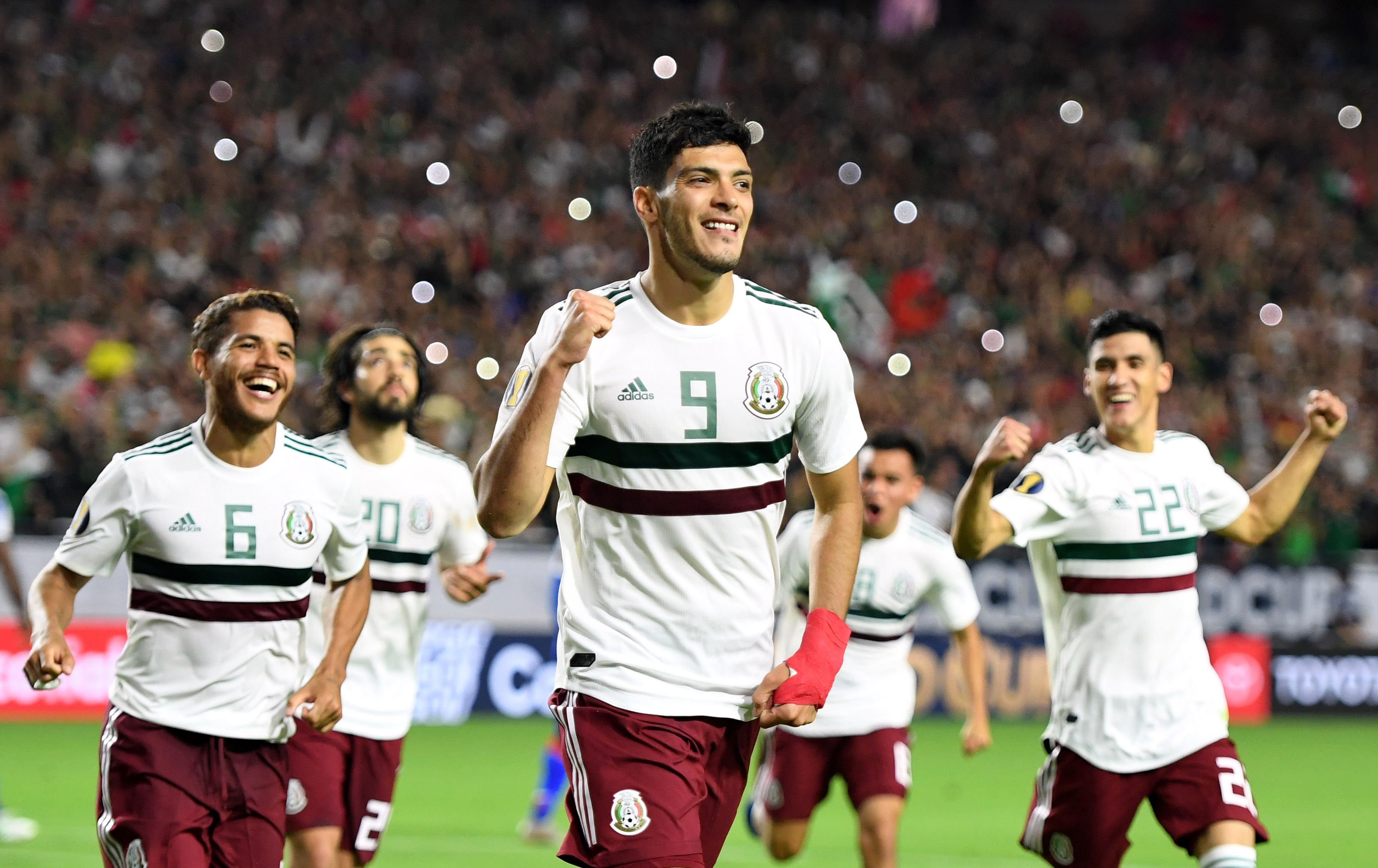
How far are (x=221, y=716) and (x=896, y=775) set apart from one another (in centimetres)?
358

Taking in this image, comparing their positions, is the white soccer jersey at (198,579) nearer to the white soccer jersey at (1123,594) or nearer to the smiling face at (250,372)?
the smiling face at (250,372)

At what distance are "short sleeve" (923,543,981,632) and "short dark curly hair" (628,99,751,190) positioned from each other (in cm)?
418

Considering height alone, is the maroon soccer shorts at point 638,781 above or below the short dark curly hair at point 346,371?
below

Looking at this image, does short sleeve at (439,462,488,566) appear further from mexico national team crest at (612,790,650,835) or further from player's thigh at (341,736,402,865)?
mexico national team crest at (612,790,650,835)

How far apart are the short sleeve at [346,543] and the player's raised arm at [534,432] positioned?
63.1 inches

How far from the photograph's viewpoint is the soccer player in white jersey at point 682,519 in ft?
14.9

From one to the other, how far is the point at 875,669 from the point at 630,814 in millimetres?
3899

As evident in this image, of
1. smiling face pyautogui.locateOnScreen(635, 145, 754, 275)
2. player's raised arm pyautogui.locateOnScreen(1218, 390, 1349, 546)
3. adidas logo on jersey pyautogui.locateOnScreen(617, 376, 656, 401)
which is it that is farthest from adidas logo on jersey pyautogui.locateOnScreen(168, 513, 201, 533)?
player's raised arm pyautogui.locateOnScreen(1218, 390, 1349, 546)

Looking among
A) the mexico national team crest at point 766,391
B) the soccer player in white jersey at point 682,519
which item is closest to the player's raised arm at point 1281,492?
the soccer player in white jersey at point 682,519

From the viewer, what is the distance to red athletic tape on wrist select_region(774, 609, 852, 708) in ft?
14.8

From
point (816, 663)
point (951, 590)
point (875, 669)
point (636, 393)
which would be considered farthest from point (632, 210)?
point (816, 663)

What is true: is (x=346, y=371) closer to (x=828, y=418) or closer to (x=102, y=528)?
(x=102, y=528)

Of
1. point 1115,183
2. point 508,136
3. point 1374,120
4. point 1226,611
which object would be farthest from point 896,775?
point 1374,120

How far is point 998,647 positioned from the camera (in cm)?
1778
